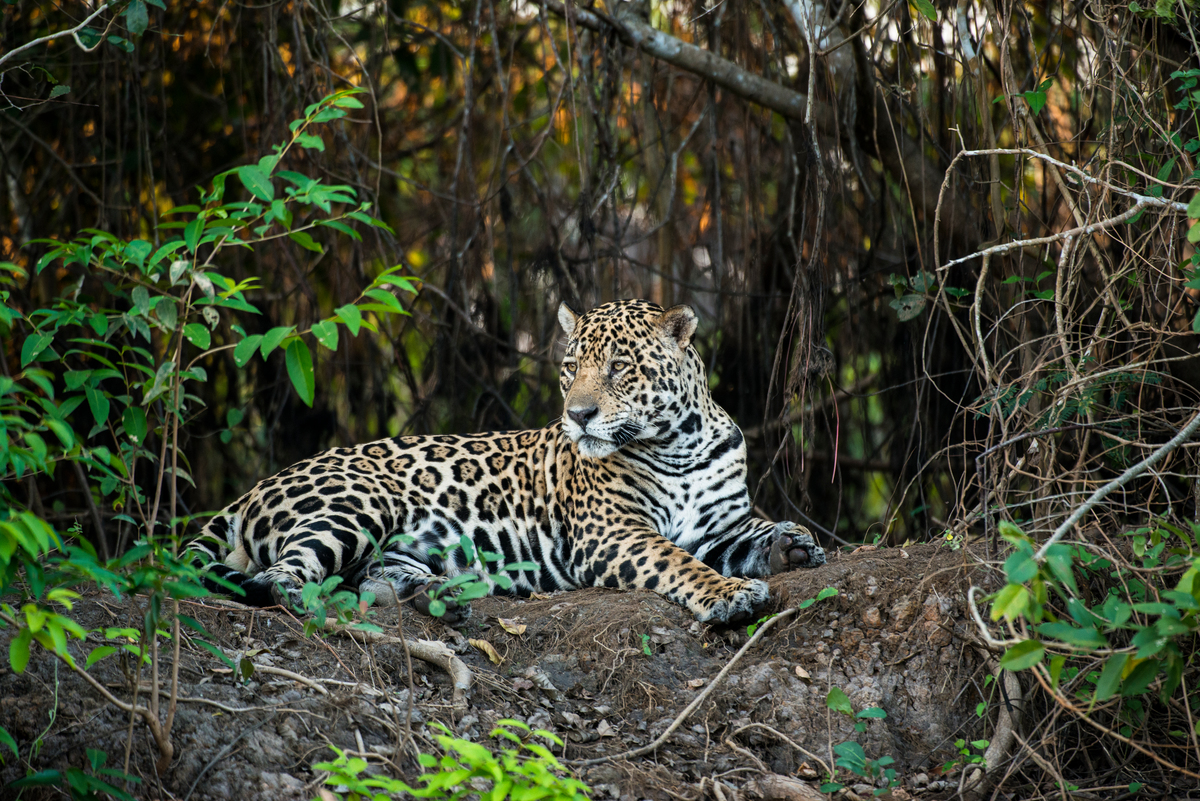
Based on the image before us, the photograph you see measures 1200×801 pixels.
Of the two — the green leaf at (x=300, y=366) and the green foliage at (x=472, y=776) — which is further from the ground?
the green leaf at (x=300, y=366)

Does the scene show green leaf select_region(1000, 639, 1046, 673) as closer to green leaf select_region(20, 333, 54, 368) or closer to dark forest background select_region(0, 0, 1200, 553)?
dark forest background select_region(0, 0, 1200, 553)

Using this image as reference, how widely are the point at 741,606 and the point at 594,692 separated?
0.73 m

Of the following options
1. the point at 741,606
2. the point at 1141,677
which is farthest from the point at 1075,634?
the point at 741,606

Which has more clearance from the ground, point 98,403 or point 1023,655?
point 98,403

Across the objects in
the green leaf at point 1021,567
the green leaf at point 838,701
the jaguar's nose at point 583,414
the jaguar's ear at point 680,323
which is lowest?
the green leaf at point 838,701

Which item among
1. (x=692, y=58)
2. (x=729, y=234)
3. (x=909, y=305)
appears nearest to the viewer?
(x=909, y=305)

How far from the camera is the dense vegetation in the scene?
415 cm

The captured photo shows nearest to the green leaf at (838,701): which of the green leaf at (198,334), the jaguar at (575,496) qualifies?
the jaguar at (575,496)

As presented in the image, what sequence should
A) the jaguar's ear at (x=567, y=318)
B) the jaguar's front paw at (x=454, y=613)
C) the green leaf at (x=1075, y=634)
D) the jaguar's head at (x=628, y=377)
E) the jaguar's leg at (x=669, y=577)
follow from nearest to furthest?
the green leaf at (x=1075, y=634) < the jaguar's front paw at (x=454, y=613) < the jaguar's leg at (x=669, y=577) < the jaguar's head at (x=628, y=377) < the jaguar's ear at (x=567, y=318)

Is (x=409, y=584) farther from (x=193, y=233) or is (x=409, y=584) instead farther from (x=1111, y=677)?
(x=1111, y=677)

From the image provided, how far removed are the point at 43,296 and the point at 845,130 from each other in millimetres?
5626

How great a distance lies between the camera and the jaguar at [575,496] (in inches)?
203

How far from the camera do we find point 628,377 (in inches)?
212

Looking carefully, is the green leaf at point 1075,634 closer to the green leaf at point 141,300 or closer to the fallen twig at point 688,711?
the fallen twig at point 688,711
